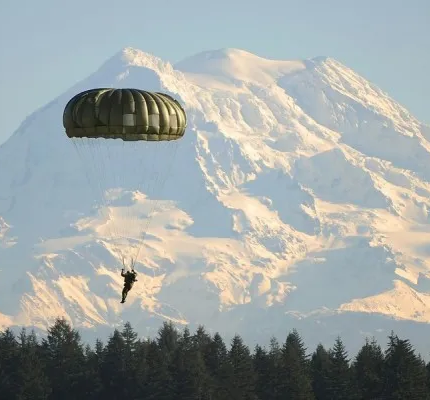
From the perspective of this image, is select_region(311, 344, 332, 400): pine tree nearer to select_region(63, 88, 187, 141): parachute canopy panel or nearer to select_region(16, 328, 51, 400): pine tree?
select_region(16, 328, 51, 400): pine tree

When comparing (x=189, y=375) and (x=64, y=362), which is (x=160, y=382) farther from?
(x=64, y=362)

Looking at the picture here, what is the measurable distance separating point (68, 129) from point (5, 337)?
75.8 m

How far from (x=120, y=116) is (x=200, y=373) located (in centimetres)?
6512

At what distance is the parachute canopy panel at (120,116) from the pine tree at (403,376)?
58318mm

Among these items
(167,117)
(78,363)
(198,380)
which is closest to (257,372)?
(198,380)

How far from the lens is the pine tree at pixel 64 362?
172125mm

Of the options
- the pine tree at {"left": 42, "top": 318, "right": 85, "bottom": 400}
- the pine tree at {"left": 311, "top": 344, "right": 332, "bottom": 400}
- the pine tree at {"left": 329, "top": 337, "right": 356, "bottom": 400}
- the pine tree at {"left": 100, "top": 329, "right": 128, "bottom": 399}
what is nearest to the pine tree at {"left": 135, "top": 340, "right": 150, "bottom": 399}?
the pine tree at {"left": 100, "top": 329, "right": 128, "bottom": 399}

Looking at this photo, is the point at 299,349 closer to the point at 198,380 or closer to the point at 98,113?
the point at 198,380

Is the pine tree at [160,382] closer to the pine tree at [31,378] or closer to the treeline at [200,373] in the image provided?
the treeline at [200,373]

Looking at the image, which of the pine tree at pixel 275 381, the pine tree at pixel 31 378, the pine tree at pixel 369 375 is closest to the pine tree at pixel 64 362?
the pine tree at pixel 31 378

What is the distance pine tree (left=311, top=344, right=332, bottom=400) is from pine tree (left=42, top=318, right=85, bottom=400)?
21.7 m

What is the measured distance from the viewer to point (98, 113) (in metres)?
107

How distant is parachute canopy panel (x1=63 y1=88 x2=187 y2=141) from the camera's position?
107062mm

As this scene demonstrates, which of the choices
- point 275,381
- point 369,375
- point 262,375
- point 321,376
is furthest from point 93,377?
point 369,375
